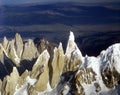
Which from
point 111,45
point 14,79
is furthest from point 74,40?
point 14,79

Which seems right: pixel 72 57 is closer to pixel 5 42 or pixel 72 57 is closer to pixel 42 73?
pixel 42 73

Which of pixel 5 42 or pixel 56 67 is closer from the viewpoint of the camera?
pixel 56 67

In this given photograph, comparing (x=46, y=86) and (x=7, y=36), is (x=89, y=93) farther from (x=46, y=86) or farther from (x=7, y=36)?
(x=7, y=36)

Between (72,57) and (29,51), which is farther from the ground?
(72,57)

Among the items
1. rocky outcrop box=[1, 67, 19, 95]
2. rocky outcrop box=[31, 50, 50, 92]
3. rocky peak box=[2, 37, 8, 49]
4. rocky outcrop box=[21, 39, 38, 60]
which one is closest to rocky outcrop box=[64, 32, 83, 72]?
rocky outcrop box=[31, 50, 50, 92]

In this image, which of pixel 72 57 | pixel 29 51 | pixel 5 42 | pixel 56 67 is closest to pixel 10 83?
pixel 5 42

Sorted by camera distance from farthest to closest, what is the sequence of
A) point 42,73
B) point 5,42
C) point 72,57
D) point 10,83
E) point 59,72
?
point 5,42 < point 10,83 < point 42,73 < point 59,72 < point 72,57

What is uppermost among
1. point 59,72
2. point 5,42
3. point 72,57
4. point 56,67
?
point 72,57

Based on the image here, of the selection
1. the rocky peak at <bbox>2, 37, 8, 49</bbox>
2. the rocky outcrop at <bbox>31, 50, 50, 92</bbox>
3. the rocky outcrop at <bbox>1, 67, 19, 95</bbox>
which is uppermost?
the rocky peak at <bbox>2, 37, 8, 49</bbox>

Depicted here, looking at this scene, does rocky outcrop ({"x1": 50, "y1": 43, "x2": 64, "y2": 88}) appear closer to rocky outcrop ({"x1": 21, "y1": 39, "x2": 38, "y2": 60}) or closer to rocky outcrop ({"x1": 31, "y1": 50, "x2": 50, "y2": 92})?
rocky outcrop ({"x1": 31, "y1": 50, "x2": 50, "y2": 92})
